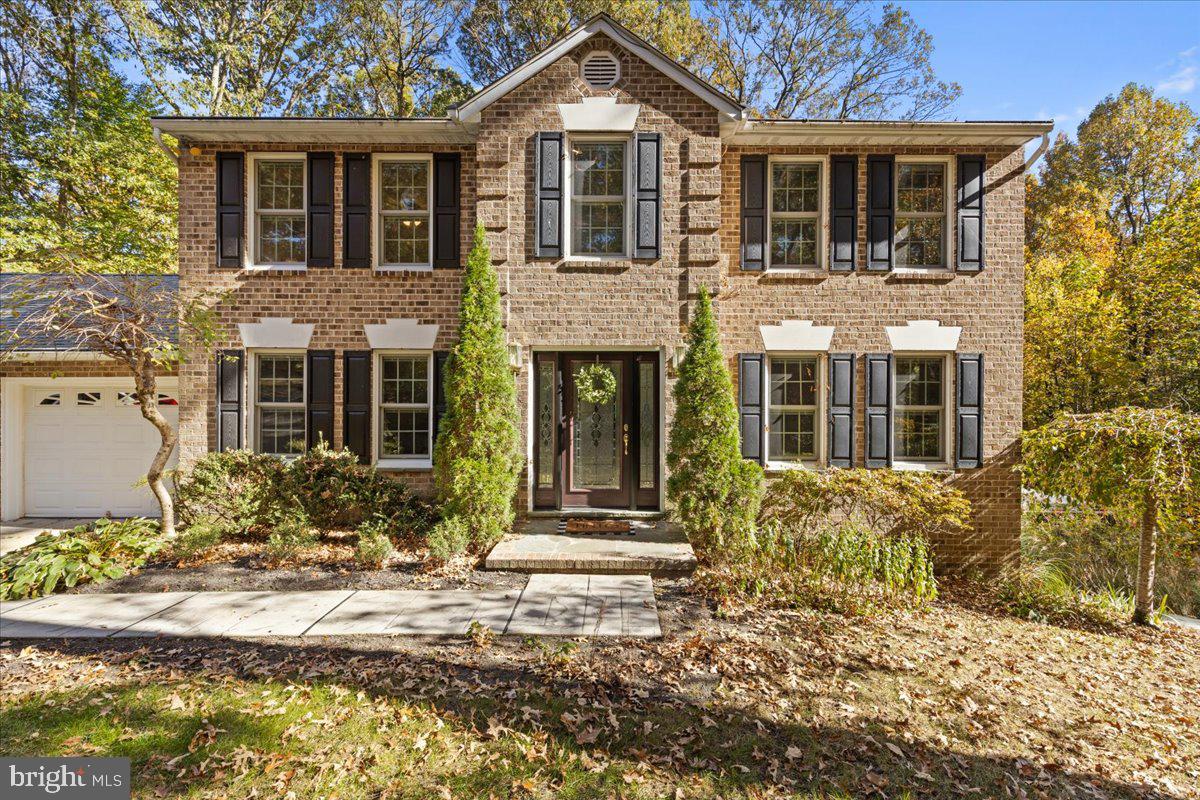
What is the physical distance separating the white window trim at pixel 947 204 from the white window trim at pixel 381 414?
725 cm

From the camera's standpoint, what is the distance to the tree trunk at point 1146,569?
6.18m

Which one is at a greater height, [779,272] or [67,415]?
[779,272]

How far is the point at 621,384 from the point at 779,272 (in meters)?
2.94

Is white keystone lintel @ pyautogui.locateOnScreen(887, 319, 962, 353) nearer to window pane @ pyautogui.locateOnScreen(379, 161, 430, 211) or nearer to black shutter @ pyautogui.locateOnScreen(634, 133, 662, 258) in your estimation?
black shutter @ pyautogui.locateOnScreen(634, 133, 662, 258)

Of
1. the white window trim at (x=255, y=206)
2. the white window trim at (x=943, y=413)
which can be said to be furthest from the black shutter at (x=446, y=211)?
the white window trim at (x=943, y=413)

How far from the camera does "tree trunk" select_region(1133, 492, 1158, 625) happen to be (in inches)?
243

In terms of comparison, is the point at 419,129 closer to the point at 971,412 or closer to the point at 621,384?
the point at 621,384

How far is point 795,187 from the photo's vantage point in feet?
26.8

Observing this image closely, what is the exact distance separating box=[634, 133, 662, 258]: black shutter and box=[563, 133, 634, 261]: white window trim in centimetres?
11

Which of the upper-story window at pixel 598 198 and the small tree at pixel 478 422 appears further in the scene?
the upper-story window at pixel 598 198

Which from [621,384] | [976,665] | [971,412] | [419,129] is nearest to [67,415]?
[419,129]

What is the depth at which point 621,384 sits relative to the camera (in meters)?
7.86

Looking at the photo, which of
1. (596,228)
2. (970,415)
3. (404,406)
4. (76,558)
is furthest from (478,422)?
(970,415)

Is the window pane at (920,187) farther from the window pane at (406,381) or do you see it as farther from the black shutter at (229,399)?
the black shutter at (229,399)
